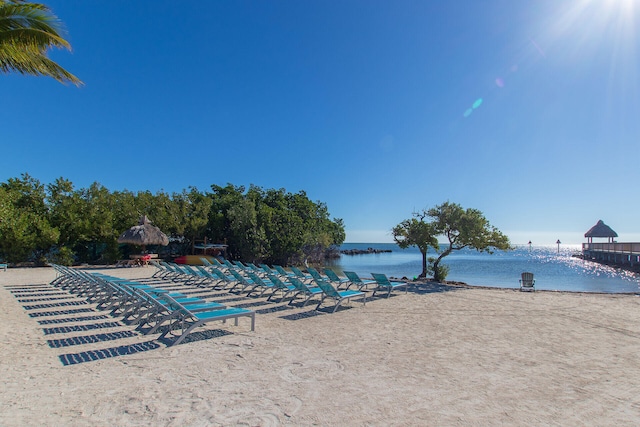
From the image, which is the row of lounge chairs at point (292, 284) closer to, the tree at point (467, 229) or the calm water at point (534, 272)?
the tree at point (467, 229)

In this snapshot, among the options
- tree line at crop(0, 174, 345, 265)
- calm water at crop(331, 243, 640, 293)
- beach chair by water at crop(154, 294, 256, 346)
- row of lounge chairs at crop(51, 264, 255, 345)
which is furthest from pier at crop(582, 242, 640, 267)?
row of lounge chairs at crop(51, 264, 255, 345)

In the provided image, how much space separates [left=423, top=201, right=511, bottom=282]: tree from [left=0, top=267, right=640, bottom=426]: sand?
7.50m

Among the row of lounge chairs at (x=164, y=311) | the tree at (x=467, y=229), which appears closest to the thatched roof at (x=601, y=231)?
the tree at (x=467, y=229)

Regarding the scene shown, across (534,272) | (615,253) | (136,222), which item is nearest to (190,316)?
(136,222)

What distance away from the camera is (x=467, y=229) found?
15.0m

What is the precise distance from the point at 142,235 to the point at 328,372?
18.5 meters

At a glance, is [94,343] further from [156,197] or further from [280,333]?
[156,197]

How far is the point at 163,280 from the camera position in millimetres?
14055

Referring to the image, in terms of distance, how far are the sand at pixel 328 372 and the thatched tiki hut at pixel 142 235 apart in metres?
12.8

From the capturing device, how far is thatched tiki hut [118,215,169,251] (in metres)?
19.7

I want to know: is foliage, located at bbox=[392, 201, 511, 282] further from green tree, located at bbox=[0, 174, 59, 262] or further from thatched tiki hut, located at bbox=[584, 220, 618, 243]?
thatched tiki hut, located at bbox=[584, 220, 618, 243]

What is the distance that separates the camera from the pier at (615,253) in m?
33.9

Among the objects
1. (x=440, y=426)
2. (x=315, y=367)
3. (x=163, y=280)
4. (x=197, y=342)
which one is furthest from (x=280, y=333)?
(x=163, y=280)

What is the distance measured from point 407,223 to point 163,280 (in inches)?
417
